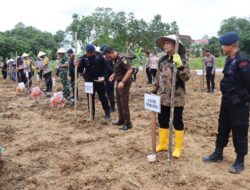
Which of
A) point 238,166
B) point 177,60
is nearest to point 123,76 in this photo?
point 177,60

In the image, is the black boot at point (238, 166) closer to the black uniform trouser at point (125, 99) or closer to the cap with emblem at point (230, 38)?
the cap with emblem at point (230, 38)

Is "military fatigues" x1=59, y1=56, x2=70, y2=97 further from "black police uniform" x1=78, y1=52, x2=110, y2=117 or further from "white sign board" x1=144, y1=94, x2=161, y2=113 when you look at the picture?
"white sign board" x1=144, y1=94, x2=161, y2=113

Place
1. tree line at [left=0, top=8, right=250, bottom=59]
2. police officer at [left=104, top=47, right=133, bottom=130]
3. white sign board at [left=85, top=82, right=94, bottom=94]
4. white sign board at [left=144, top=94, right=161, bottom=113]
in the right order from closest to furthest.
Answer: white sign board at [left=144, top=94, right=161, bottom=113], police officer at [left=104, top=47, right=133, bottom=130], white sign board at [left=85, top=82, right=94, bottom=94], tree line at [left=0, top=8, right=250, bottom=59]

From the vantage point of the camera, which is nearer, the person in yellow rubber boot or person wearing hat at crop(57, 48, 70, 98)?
the person in yellow rubber boot

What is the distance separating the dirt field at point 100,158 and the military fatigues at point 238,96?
545mm

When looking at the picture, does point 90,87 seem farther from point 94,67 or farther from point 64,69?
point 64,69

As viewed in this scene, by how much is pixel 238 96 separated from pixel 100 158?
2294 mm

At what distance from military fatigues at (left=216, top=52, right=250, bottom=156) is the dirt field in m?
0.55

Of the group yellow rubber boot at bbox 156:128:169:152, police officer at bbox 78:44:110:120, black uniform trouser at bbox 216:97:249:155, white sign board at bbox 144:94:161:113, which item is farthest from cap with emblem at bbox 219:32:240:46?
police officer at bbox 78:44:110:120

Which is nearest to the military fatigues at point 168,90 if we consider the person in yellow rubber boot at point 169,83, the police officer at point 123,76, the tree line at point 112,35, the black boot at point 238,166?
the person in yellow rubber boot at point 169,83

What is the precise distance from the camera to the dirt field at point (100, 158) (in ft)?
13.1

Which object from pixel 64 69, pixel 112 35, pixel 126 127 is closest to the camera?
pixel 126 127

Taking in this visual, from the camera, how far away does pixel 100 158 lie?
4.92m

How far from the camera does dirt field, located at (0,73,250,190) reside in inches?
157
